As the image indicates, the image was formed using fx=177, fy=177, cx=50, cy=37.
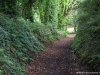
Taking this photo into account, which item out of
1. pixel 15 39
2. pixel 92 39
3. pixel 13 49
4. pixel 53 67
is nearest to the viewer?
pixel 13 49

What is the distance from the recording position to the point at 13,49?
928cm

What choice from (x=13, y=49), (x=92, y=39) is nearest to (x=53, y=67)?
(x=13, y=49)

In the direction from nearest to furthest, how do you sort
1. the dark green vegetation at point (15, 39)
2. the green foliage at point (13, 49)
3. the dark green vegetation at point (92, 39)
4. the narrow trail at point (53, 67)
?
1. the green foliage at point (13, 49)
2. the dark green vegetation at point (15, 39)
3. the dark green vegetation at point (92, 39)
4. the narrow trail at point (53, 67)

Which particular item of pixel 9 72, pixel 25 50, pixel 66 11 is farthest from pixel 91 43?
pixel 66 11

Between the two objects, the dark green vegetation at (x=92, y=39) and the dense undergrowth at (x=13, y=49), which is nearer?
the dense undergrowth at (x=13, y=49)

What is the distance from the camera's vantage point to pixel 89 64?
8.70 metres

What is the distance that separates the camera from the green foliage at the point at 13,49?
7.41 m

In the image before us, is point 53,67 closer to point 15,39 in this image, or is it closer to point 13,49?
point 13,49

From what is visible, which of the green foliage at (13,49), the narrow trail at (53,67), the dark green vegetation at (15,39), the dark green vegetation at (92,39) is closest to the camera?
the green foliage at (13,49)

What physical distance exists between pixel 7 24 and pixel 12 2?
2640 millimetres

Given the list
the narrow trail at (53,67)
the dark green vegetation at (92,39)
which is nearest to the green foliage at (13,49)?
the narrow trail at (53,67)

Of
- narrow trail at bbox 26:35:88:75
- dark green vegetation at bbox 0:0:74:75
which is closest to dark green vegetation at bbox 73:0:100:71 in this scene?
narrow trail at bbox 26:35:88:75

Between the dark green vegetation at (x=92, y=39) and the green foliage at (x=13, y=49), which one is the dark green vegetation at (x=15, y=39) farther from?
the dark green vegetation at (x=92, y=39)

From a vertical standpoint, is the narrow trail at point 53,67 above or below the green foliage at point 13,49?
below
